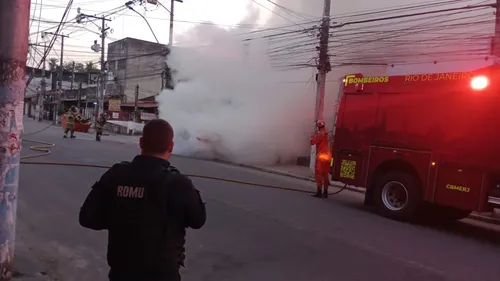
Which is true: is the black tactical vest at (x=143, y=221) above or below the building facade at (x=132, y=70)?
below

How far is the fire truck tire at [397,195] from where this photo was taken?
870 cm

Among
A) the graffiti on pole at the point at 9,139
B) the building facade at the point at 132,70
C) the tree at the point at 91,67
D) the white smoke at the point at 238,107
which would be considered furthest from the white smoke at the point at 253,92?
the tree at the point at 91,67

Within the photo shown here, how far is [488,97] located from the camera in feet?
25.6

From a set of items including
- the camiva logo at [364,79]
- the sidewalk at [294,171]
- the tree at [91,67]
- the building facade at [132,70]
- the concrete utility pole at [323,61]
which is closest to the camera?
the camiva logo at [364,79]

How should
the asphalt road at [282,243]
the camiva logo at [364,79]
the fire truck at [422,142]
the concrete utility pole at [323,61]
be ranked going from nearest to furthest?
1. the asphalt road at [282,243]
2. the fire truck at [422,142]
3. the camiva logo at [364,79]
4. the concrete utility pole at [323,61]

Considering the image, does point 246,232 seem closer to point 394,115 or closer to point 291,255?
point 291,255

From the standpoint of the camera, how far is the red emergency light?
25.8ft

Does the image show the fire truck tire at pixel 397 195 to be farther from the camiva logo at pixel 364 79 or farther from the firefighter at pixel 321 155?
the camiva logo at pixel 364 79

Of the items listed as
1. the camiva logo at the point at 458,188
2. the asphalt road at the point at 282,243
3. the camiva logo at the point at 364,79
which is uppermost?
the camiva logo at the point at 364,79

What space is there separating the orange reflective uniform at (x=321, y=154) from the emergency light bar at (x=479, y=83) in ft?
11.4

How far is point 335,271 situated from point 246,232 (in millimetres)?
1874

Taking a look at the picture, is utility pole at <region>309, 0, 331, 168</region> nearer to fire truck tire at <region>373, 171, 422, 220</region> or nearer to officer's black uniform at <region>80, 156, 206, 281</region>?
fire truck tire at <region>373, 171, 422, 220</region>

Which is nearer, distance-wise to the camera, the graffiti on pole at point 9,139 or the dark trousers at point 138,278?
the dark trousers at point 138,278

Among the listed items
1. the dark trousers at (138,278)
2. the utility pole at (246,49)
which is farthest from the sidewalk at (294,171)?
the dark trousers at (138,278)
